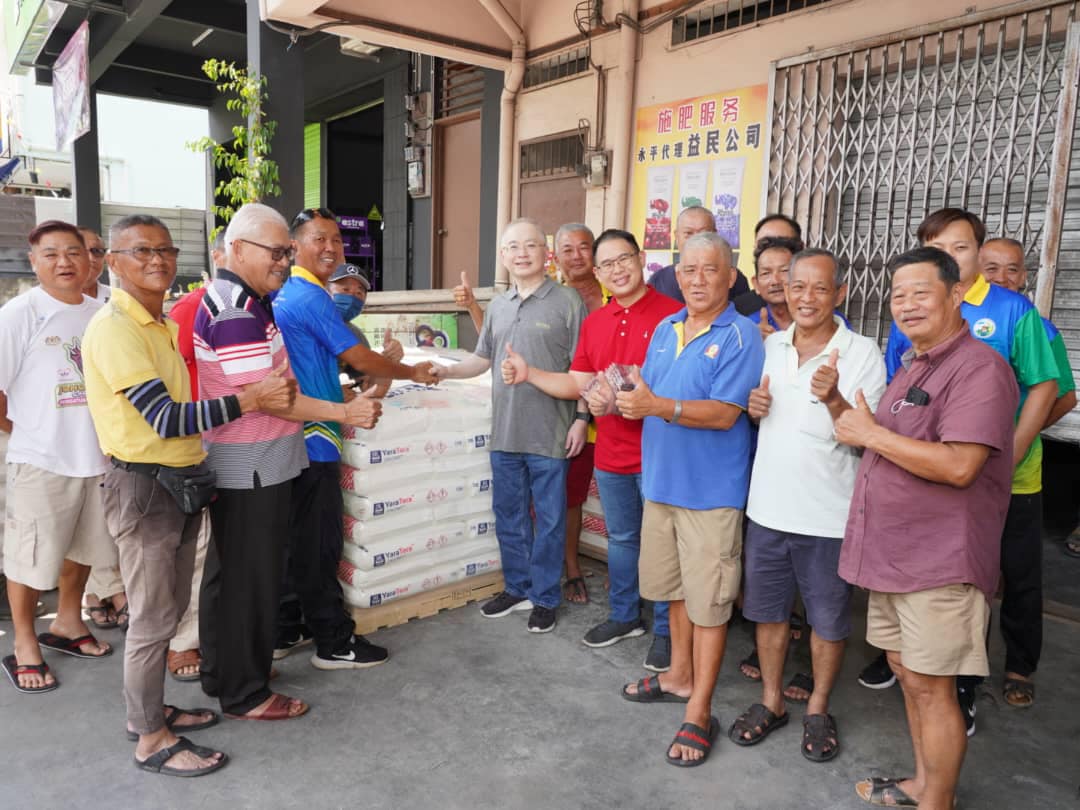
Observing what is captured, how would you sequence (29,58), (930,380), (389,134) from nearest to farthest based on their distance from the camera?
(930,380), (389,134), (29,58)

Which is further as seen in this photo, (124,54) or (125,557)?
(124,54)

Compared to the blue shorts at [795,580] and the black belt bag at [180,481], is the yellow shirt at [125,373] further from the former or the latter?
the blue shorts at [795,580]

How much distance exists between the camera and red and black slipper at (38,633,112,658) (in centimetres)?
314

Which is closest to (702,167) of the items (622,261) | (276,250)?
(622,261)

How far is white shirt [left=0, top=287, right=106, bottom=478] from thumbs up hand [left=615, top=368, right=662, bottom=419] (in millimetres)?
2137

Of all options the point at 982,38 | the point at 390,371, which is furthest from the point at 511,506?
the point at 982,38

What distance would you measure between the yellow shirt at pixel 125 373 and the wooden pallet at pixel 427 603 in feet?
4.26

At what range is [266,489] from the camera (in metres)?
2.54

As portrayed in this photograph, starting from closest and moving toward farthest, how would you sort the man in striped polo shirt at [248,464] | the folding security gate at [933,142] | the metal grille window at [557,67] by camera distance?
the man in striped polo shirt at [248,464], the folding security gate at [933,142], the metal grille window at [557,67]

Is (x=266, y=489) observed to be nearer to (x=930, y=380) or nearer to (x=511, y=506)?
(x=511, y=506)

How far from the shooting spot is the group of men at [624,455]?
2031 mm

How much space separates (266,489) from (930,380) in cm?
205

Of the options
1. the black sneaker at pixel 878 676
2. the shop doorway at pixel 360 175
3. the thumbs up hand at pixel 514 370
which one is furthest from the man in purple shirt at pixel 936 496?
the shop doorway at pixel 360 175

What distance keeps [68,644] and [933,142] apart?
5.25 m
